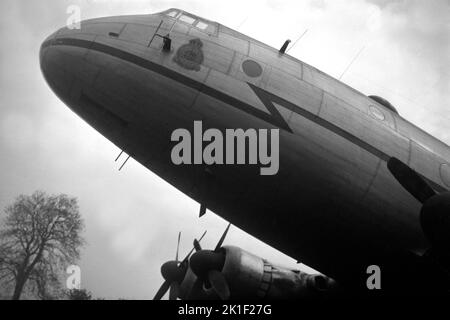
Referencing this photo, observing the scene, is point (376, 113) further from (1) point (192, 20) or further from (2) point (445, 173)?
(1) point (192, 20)

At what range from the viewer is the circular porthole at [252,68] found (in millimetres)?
8828

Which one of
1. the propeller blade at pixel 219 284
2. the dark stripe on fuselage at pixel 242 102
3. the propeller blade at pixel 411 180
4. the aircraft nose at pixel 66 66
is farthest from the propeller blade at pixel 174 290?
the propeller blade at pixel 411 180

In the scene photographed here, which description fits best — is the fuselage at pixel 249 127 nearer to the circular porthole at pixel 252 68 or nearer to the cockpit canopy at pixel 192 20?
the circular porthole at pixel 252 68

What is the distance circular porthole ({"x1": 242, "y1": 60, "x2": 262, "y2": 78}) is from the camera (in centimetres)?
883

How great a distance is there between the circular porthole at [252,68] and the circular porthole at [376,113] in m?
3.45

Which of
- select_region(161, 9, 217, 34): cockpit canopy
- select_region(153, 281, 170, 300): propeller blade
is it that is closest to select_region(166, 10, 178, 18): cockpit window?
select_region(161, 9, 217, 34): cockpit canopy

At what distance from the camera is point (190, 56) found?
8.66 meters

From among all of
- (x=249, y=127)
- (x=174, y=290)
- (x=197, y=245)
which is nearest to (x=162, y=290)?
(x=174, y=290)

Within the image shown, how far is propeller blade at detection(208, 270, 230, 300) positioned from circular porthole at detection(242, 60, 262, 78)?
630 cm

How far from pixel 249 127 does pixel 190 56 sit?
2.32 metres

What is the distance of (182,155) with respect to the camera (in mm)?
8172
